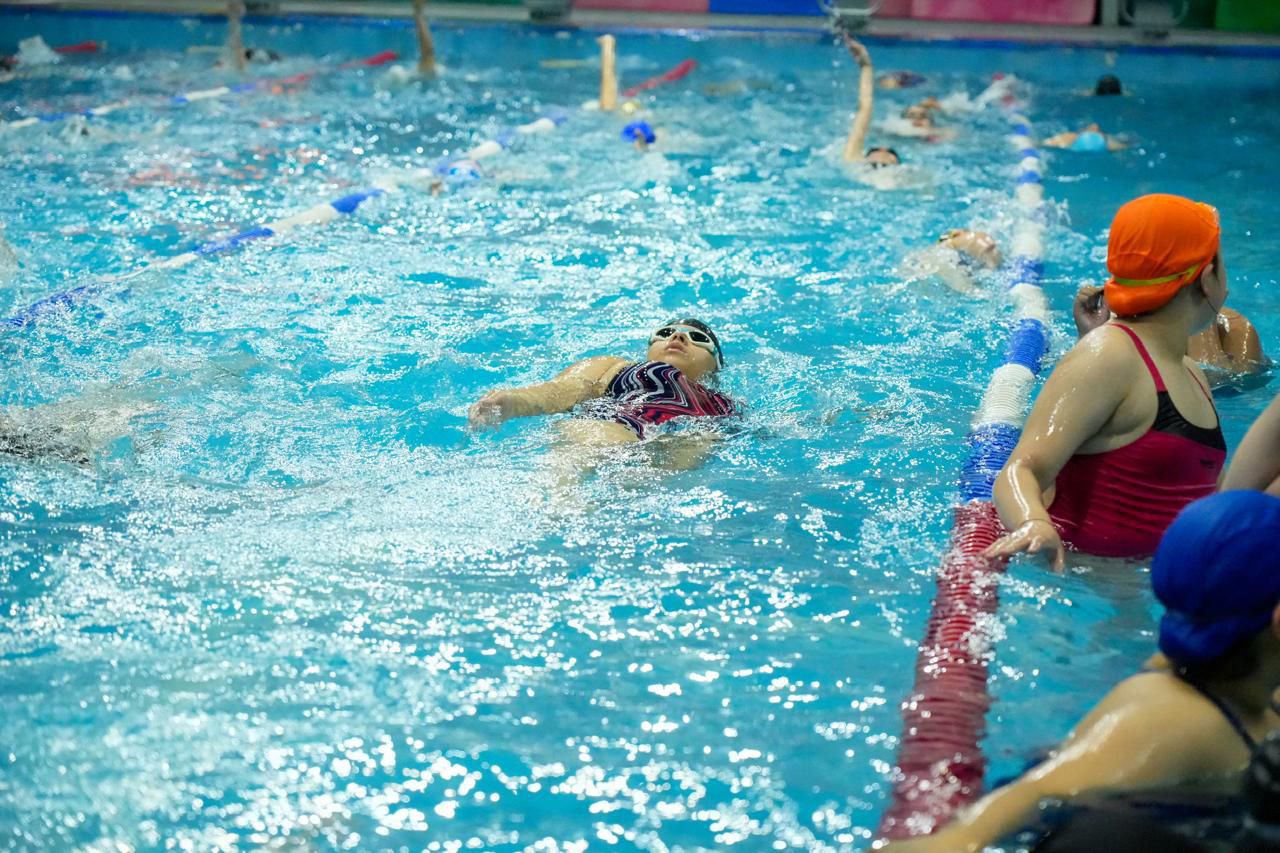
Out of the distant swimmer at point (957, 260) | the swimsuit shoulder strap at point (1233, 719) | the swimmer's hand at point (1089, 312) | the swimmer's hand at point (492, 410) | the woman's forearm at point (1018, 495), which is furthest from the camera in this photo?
the distant swimmer at point (957, 260)

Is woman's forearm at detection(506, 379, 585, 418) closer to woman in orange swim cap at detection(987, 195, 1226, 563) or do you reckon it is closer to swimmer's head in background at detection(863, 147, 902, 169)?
woman in orange swim cap at detection(987, 195, 1226, 563)

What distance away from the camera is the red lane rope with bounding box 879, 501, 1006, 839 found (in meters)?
2.55

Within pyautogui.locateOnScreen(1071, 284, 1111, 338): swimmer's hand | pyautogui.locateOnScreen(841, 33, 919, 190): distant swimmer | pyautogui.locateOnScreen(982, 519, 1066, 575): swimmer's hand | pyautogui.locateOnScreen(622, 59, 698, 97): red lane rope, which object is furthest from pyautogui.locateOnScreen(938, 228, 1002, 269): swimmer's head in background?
pyautogui.locateOnScreen(622, 59, 698, 97): red lane rope

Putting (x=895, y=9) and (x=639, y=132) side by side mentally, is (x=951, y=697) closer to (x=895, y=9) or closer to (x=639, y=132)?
(x=639, y=132)

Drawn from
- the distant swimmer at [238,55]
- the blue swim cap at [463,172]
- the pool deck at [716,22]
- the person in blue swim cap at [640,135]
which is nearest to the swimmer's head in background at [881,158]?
the person in blue swim cap at [640,135]

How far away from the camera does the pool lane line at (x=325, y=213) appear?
6150 millimetres

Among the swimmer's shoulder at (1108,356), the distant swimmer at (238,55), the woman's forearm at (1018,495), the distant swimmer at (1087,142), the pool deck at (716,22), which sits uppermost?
the pool deck at (716,22)

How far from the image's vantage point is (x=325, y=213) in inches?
314

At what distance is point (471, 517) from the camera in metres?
4.02

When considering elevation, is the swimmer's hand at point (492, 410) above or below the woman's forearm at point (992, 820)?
below

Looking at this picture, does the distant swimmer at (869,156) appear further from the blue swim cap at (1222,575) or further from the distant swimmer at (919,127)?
the blue swim cap at (1222,575)

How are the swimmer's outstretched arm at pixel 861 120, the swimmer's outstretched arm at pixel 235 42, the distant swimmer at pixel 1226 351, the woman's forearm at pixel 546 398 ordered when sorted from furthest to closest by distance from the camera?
the swimmer's outstretched arm at pixel 235 42 → the swimmer's outstretched arm at pixel 861 120 → the distant swimmer at pixel 1226 351 → the woman's forearm at pixel 546 398

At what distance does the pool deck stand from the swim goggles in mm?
10051

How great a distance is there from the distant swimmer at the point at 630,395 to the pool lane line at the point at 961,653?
40.9 inches
